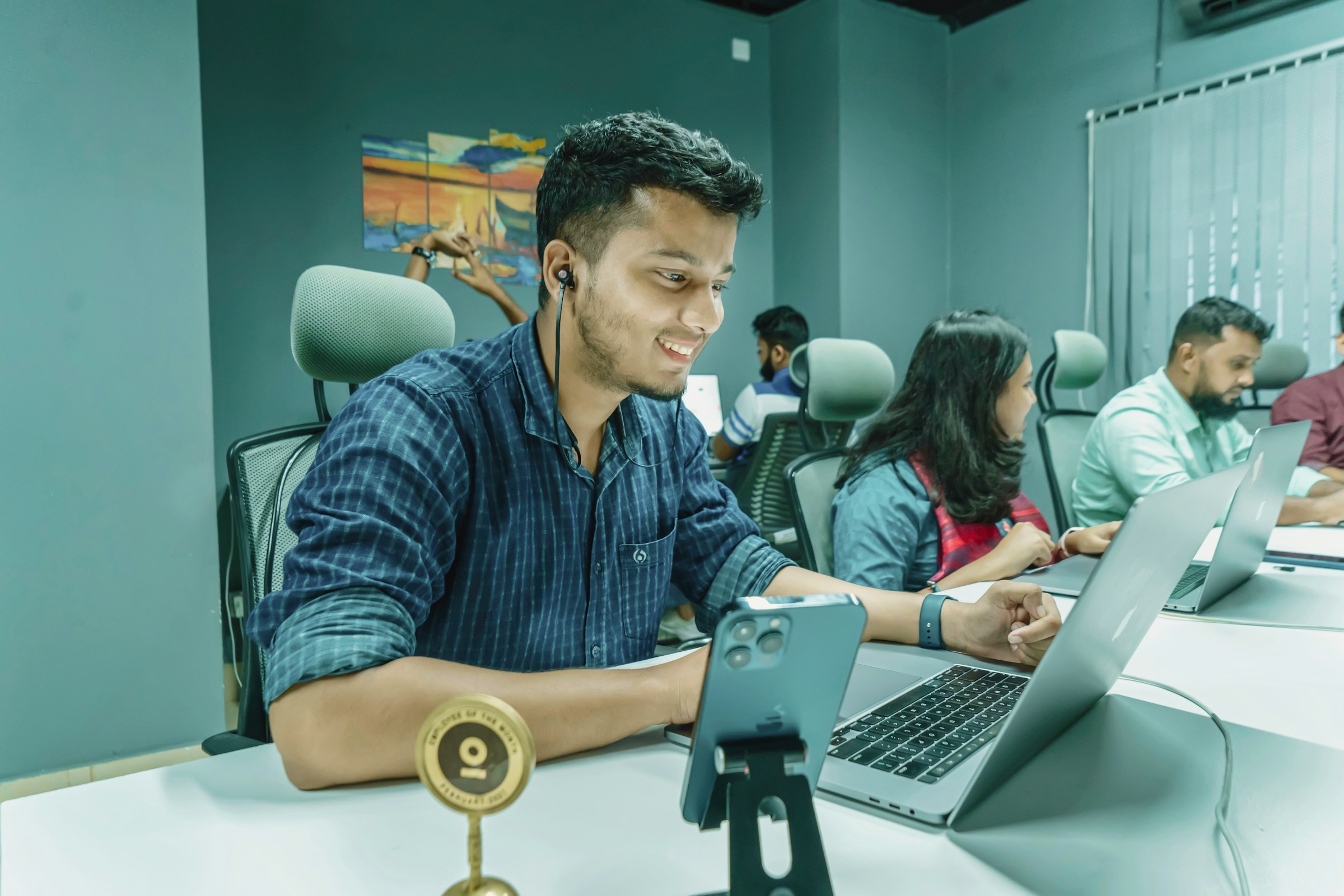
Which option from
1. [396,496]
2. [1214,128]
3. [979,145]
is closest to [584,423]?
[396,496]

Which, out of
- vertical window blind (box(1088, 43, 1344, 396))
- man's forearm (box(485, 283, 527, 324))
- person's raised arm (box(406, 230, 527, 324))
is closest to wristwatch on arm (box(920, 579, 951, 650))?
person's raised arm (box(406, 230, 527, 324))

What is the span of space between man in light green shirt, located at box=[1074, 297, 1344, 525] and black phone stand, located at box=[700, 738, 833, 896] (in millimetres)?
2027

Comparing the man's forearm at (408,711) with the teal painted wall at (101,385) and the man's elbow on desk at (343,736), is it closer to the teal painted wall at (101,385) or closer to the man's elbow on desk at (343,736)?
the man's elbow on desk at (343,736)

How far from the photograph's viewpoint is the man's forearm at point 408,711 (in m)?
0.65

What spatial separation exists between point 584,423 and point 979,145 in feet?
13.0

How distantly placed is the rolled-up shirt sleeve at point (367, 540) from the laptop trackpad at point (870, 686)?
1.37 feet

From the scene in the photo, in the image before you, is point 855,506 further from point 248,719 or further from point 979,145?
point 979,145

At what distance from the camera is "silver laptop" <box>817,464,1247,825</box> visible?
1.89 ft

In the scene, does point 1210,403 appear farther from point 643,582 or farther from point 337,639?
point 337,639

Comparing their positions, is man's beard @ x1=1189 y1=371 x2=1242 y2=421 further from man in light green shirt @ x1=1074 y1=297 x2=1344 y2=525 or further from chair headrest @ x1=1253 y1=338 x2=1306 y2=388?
chair headrest @ x1=1253 y1=338 x2=1306 y2=388

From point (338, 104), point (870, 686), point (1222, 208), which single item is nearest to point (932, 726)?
point (870, 686)

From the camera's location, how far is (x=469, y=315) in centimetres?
357

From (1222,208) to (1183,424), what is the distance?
Result: 4.86ft

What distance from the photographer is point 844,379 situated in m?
1.81
